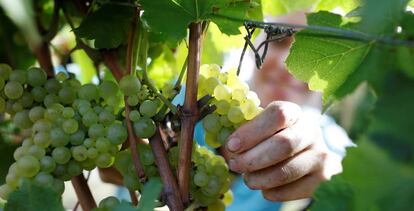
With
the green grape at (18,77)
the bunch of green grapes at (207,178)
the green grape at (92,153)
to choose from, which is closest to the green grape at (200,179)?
A: the bunch of green grapes at (207,178)

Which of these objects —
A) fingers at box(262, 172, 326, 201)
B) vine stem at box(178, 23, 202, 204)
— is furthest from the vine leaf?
fingers at box(262, 172, 326, 201)

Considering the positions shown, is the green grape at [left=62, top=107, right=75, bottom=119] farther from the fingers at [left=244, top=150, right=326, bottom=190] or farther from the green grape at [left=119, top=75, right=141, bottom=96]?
the fingers at [left=244, top=150, right=326, bottom=190]

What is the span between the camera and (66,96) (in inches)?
23.4

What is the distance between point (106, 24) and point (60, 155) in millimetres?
158

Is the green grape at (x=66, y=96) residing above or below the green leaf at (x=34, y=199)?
above

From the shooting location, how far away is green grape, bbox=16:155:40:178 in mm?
529

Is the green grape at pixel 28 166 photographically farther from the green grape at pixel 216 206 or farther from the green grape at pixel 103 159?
the green grape at pixel 216 206

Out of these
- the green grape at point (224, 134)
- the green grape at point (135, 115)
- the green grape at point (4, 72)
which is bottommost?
the green grape at point (224, 134)

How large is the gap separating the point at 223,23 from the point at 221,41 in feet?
0.80

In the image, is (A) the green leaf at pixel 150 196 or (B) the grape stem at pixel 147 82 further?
(B) the grape stem at pixel 147 82

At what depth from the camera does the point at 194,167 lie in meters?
0.58

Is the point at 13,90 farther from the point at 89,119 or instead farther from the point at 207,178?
the point at 207,178

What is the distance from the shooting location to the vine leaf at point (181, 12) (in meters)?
0.52

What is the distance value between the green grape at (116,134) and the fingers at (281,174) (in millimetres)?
149
